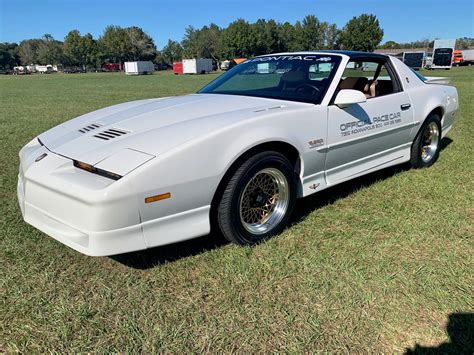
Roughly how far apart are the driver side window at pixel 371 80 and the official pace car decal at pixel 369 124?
36cm

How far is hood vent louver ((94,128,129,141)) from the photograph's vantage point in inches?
103

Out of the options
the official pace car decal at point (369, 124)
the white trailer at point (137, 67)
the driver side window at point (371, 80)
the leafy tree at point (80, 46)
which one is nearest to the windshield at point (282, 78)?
the official pace car decal at point (369, 124)

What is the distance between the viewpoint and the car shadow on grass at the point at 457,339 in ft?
6.12

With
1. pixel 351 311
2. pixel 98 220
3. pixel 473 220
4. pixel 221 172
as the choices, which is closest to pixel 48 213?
pixel 98 220

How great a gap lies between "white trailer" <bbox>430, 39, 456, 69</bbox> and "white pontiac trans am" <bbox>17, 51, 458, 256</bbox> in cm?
4684

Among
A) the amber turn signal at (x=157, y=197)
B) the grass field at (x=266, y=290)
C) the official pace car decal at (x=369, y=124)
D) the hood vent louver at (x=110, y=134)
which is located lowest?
the grass field at (x=266, y=290)

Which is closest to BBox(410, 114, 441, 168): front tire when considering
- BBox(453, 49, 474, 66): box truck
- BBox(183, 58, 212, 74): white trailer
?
BBox(183, 58, 212, 74): white trailer

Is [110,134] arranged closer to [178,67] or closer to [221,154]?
[221,154]

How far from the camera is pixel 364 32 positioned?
241 feet

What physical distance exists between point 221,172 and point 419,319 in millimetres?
1409

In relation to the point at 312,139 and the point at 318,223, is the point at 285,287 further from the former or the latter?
the point at 312,139

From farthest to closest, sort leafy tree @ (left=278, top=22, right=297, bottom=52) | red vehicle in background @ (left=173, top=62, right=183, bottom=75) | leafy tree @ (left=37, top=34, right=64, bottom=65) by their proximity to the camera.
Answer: leafy tree @ (left=37, top=34, right=64, bottom=65), leafy tree @ (left=278, top=22, right=297, bottom=52), red vehicle in background @ (left=173, top=62, right=183, bottom=75)

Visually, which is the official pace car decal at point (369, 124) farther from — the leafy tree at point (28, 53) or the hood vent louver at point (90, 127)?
the leafy tree at point (28, 53)

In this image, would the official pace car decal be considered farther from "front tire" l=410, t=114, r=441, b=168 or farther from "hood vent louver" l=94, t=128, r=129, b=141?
"hood vent louver" l=94, t=128, r=129, b=141
